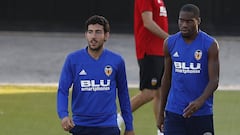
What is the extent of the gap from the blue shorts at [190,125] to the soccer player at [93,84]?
2.53 feet

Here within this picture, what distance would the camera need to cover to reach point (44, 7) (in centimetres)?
2219

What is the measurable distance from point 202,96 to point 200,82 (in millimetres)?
167

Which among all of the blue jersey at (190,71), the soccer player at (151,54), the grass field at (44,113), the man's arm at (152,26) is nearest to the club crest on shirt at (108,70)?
the blue jersey at (190,71)

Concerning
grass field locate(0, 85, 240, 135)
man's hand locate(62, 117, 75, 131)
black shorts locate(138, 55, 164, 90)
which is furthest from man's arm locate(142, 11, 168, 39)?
man's hand locate(62, 117, 75, 131)

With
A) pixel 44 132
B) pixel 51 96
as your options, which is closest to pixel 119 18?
pixel 51 96

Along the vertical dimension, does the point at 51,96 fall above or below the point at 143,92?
below

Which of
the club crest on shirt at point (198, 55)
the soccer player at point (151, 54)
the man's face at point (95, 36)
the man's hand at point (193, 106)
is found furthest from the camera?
the soccer player at point (151, 54)

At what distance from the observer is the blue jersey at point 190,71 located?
6.80 meters

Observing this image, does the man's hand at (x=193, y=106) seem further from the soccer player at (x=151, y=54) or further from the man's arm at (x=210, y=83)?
the soccer player at (x=151, y=54)

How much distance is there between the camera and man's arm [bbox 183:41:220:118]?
670 centimetres

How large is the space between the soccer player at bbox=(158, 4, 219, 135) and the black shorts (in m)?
2.48

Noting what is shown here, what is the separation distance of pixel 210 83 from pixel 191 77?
0.58 ft

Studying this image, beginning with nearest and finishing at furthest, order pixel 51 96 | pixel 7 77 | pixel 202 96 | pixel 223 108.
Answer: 1. pixel 202 96
2. pixel 223 108
3. pixel 51 96
4. pixel 7 77

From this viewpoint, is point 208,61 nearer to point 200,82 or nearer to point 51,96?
point 200,82
